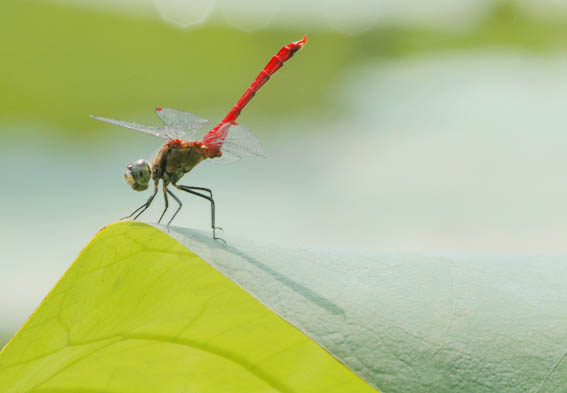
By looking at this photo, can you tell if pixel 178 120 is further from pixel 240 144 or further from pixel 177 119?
pixel 240 144

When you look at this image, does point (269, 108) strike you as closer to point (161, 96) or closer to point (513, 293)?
point (161, 96)

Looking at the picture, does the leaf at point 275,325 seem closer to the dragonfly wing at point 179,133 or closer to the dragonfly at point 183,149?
the dragonfly at point 183,149

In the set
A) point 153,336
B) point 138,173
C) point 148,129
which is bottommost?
point 153,336

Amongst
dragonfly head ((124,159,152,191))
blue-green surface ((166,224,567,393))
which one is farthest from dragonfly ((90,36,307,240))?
blue-green surface ((166,224,567,393))

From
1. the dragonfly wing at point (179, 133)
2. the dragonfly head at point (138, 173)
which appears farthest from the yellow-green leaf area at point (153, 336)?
the dragonfly wing at point (179, 133)

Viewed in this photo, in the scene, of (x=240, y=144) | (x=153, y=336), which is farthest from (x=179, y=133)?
(x=153, y=336)

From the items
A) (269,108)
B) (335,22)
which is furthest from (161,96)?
(335,22)
